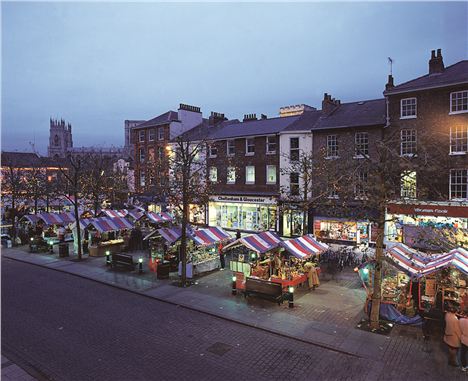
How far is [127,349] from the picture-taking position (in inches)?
405

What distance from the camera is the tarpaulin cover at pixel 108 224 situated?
23.5 metres

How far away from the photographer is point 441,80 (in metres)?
23.1

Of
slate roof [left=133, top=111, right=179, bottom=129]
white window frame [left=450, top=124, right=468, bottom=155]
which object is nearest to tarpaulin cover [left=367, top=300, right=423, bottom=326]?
white window frame [left=450, top=124, right=468, bottom=155]

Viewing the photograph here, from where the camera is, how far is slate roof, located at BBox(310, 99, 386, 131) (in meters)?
26.2

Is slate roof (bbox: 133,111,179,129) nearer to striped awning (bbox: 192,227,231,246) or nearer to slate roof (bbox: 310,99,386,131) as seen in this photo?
slate roof (bbox: 310,99,386,131)

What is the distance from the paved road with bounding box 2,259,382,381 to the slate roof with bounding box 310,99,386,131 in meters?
19.9

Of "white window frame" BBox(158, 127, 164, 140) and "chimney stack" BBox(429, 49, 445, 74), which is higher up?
"chimney stack" BBox(429, 49, 445, 74)

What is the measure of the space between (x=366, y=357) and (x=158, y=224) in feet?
77.7

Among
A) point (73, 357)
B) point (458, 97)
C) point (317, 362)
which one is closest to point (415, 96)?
point (458, 97)

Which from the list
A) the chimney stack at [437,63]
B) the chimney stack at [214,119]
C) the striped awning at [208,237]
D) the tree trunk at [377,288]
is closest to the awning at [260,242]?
the striped awning at [208,237]

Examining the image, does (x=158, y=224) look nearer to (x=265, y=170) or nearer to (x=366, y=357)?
(x=265, y=170)

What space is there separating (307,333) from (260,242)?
6039mm

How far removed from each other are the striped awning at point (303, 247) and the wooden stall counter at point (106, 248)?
13.8 metres

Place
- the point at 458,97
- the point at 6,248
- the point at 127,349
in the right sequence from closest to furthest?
1. the point at 127,349
2. the point at 458,97
3. the point at 6,248
